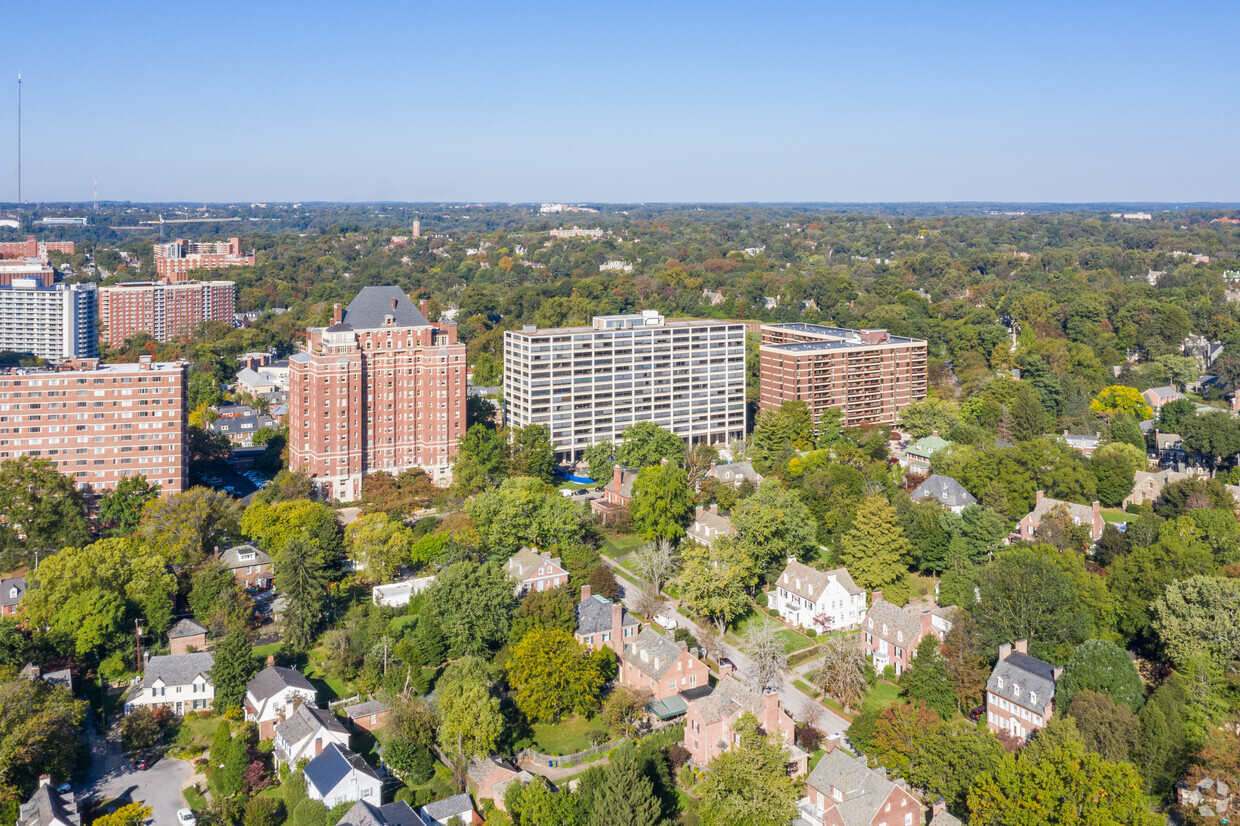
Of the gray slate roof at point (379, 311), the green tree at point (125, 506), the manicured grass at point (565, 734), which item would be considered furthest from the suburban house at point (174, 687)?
the gray slate roof at point (379, 311)

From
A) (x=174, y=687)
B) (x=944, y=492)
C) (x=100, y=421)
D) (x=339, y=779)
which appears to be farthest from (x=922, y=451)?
(x=100, y=421)

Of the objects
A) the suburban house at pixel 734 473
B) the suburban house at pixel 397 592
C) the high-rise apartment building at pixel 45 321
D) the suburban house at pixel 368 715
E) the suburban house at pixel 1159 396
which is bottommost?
the suburban house at pixel 368 715

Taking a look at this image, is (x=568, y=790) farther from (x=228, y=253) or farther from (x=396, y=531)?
(x=228, y=253)

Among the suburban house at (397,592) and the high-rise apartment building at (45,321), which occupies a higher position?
the high-rise apartment building at (45,321)

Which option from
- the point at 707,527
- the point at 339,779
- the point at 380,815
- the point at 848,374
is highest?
the point at 848,374

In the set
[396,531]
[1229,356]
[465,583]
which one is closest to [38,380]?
[396,531]

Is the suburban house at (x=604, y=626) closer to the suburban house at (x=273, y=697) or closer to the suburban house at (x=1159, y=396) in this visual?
the suburban house at (x=273, y=697)

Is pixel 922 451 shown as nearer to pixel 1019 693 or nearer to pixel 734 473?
pixel 734 473
